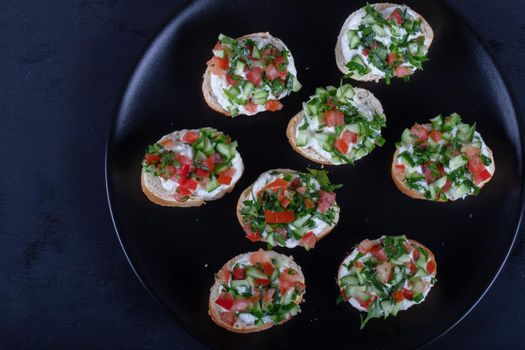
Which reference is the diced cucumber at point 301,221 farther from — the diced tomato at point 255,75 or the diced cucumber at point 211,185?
the diced tomato at point 255,75

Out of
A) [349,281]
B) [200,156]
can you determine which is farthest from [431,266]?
[200,156]

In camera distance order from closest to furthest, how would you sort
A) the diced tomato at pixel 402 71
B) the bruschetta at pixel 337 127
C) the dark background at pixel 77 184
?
the bruschetta at pixel 337 127
the diced tomato at pixel 402 71
the dark background at pixel 77 184

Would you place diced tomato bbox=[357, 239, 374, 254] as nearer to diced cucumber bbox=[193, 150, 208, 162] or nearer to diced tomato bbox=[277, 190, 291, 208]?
diced tomato bbox=[277, 190, 291, 208]

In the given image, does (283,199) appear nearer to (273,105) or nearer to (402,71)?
(273,105)

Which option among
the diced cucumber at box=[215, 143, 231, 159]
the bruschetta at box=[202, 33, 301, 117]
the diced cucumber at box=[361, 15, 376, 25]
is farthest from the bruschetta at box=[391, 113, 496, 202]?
the diced cucumber at box=[215, 143, 231, 159]

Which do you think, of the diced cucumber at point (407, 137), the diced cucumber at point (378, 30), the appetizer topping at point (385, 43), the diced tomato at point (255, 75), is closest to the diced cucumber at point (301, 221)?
the diced cucumber at point (407, 137)

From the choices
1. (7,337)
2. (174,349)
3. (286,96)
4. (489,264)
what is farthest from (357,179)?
(7,337)
